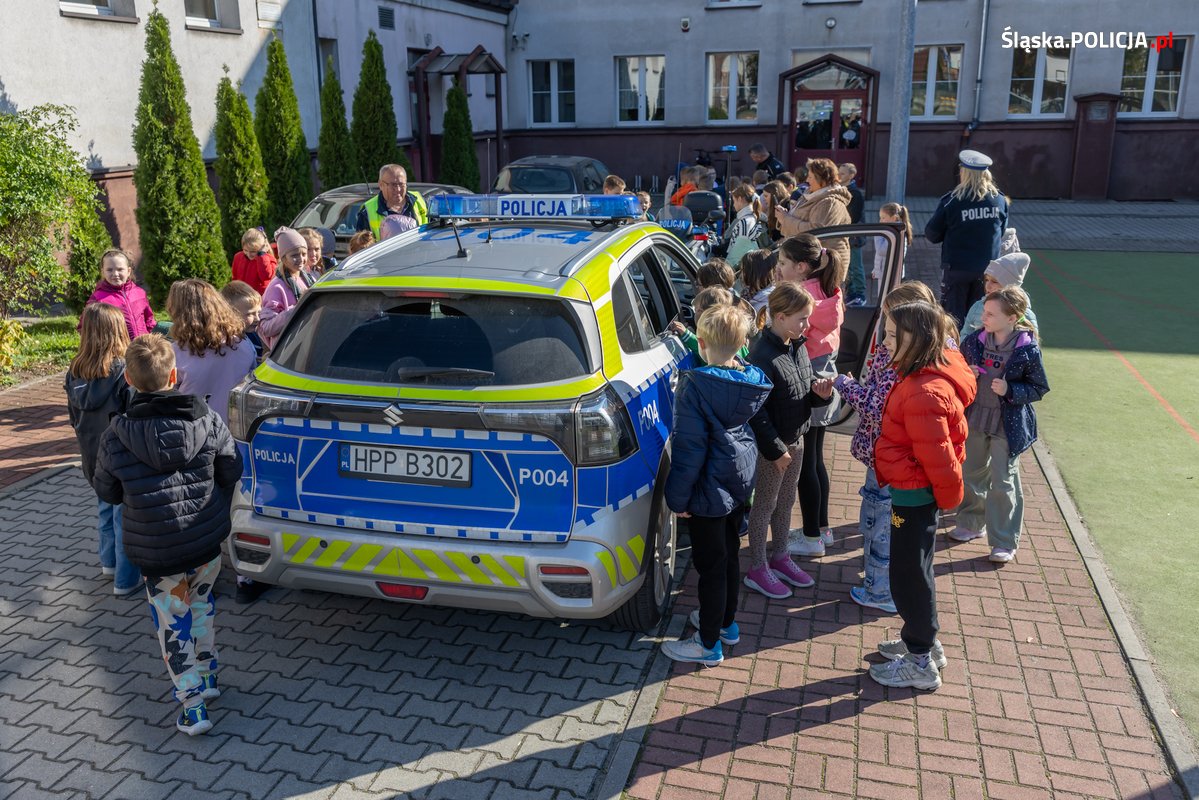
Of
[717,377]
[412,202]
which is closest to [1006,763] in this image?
[717,377]

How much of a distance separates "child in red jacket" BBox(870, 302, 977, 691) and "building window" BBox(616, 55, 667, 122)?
75.7ft

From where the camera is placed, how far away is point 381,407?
4.25m

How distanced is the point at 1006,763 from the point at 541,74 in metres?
25.7

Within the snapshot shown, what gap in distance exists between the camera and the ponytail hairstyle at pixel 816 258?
5.73 m

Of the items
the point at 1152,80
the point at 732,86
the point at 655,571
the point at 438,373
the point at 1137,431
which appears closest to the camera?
the point at 438,373

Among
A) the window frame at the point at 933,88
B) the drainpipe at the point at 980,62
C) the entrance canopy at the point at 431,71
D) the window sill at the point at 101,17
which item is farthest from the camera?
the window frame at the point at 933,88

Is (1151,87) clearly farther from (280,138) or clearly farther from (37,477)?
(37,477)

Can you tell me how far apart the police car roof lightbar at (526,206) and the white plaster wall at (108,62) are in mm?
8489

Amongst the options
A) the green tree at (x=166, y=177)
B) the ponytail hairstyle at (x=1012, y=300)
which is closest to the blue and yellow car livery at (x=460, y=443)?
the ponytail hairstyle at (x=1012, y=300)

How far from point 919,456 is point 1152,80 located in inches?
944

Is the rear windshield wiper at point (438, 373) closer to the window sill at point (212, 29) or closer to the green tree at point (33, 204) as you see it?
the green tree at point (33, 204)

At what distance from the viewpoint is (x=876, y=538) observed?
5.25m

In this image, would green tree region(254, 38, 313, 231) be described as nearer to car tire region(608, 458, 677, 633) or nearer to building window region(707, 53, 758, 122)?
car tire region(608, 458, 677, 633)

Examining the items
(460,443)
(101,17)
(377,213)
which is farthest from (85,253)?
(460,443)
